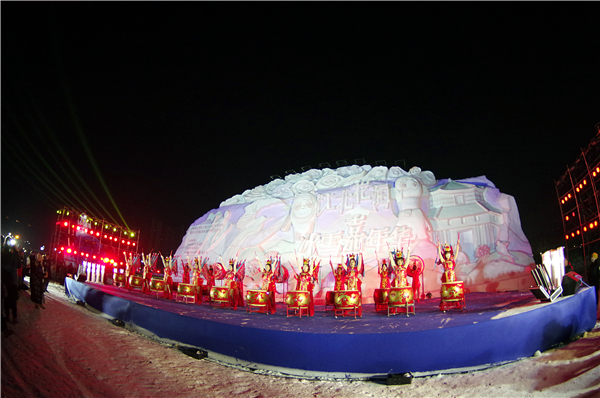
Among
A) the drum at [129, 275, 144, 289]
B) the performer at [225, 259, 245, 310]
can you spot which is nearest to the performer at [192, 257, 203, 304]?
the performer at [225, 259, 245, 310]

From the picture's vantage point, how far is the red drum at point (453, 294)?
6.41 metres

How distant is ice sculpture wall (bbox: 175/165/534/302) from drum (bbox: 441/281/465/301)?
4.29 meters

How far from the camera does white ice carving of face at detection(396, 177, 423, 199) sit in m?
13.6

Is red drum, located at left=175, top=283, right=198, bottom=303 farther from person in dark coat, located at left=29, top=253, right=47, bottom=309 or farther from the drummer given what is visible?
person in dark coat, located at left=29, top=253, right=47, bottom=309

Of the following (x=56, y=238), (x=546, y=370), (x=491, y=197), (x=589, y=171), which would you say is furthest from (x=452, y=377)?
(x=56, y=238)

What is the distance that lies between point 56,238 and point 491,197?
21.2 meters

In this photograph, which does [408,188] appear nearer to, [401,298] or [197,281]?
[401,298]

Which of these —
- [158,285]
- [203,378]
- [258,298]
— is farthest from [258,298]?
[158,285]

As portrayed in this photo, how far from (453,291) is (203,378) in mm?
→ 4939

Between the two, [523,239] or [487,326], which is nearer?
[487,326]

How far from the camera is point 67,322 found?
6.03 m

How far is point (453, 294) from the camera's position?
6449mm

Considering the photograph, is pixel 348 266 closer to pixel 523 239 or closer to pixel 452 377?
pixel 452 377

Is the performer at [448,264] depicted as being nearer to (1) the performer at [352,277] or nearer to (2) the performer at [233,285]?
(1) the performer at [352,277]
